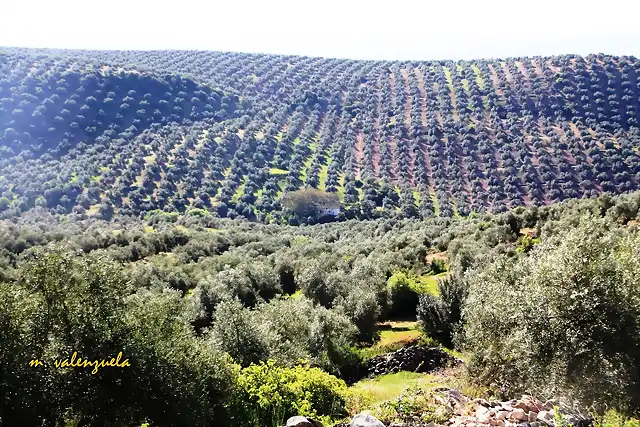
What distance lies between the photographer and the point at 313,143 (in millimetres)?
182625

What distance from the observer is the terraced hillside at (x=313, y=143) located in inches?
5379

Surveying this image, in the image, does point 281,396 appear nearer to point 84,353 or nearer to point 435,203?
point 84,353

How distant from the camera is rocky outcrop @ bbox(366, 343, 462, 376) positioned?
38.6 m

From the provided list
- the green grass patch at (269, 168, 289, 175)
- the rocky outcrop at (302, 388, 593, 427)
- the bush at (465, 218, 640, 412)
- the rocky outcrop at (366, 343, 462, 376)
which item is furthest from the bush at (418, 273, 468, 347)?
the green grass patch at (269, 168, 289, 175)

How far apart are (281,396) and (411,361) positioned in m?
21.4

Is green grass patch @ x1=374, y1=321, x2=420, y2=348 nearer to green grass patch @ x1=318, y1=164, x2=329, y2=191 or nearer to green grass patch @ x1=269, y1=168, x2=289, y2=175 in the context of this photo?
green grass patch @ x1=318, y1=164, x2=329, y2=191

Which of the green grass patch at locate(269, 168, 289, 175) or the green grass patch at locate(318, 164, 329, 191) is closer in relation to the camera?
the green grass patch at locate(318, 164, 329, 191)

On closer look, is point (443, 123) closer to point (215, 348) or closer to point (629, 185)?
point (629, 185)

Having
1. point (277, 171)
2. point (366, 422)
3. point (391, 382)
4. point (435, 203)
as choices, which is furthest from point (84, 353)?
point (277, 171)

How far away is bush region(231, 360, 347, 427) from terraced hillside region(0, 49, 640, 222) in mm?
114212

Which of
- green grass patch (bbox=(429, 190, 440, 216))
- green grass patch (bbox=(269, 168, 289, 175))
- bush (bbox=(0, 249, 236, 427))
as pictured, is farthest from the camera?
green grass patch (bbox=(269, 168, 289, 175))

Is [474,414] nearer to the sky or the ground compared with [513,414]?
nearer to the ground
